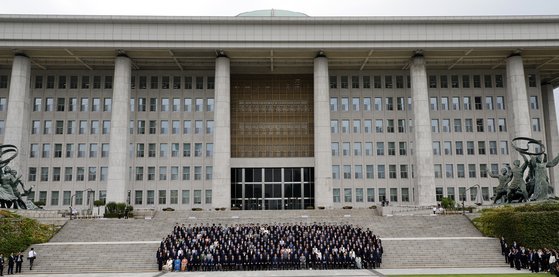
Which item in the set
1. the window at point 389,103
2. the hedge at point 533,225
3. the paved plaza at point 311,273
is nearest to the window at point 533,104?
the window at point 389,103

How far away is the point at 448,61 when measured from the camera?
5581 centimetres

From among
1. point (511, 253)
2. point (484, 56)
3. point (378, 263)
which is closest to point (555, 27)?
point (484, 56)

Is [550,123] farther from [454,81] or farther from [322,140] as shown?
[322,140]

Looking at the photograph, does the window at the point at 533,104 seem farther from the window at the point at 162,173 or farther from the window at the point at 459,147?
the window at the point at 162,173

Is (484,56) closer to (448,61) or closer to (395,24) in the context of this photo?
(448,61)

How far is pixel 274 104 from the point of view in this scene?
5797cm

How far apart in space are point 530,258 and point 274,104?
3681cm

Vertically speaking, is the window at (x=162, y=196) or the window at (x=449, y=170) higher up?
the window at (x=449, y=170)

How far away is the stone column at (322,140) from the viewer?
4959 cm

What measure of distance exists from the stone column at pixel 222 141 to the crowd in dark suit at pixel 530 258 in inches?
1075

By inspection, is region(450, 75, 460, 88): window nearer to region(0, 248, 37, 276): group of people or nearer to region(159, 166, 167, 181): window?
region(159, 166, 167, 181): window

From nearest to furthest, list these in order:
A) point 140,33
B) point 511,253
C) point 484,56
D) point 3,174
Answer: point 511,253, point 3,174, point 140,33, point 484,56

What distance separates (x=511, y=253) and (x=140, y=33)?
38698 millimetres

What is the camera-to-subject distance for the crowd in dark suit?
24.0m
